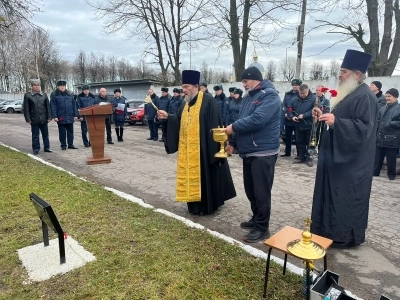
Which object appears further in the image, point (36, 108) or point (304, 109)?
point (36, 108)

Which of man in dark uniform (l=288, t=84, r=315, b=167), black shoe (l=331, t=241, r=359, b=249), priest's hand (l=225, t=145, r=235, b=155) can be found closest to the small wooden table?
black shoe (l=331, t=241, r=359, b=249)

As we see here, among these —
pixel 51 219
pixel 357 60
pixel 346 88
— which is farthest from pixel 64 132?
pixel 357 60

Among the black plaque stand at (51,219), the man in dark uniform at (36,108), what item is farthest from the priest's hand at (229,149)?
the man in dark uniform at (36,108)

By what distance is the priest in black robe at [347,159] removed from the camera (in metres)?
3.26

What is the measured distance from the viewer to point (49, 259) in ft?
10.6

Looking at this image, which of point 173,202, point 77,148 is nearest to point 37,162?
point 77,148

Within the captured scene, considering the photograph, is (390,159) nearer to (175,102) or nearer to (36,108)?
(175,102)

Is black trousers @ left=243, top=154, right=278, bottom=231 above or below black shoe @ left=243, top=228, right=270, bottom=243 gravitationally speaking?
Answer: above

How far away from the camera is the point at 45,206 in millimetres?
2939

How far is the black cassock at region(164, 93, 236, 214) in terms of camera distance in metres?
4.41

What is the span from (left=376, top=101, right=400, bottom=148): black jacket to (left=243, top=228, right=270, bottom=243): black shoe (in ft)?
14.4

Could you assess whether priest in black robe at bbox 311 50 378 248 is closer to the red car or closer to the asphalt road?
the asphalt road

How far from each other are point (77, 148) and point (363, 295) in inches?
374

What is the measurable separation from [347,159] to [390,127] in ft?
13.6
